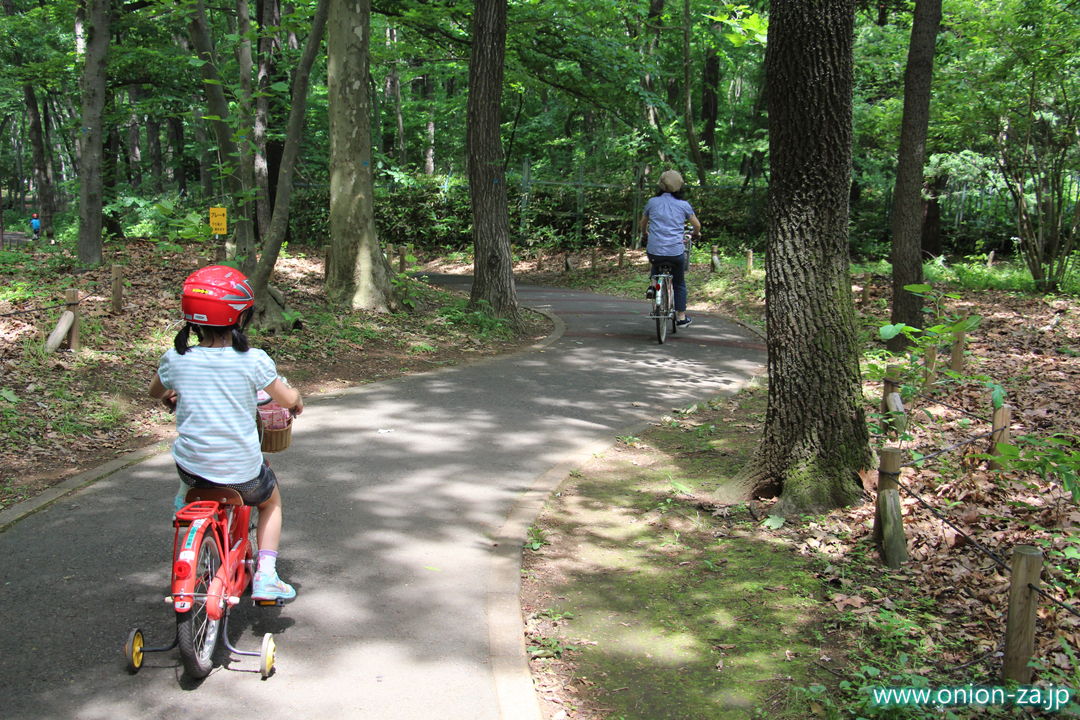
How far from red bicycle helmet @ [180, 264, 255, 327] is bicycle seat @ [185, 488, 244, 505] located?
0.78 m

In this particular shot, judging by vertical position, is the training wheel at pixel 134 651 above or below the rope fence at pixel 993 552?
below

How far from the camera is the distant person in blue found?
41.1 feet

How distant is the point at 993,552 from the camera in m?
5.13

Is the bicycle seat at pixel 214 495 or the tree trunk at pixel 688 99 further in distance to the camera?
the tree trunk at pixel 688 99

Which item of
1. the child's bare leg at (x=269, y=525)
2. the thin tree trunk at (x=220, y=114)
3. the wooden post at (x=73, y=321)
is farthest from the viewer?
the thin tree trunk at (x=220, y=114)

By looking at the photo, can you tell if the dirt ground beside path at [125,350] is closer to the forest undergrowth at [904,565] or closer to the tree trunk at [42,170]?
the forest undergrowth at [904,565]

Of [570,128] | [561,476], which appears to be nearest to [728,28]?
[561,476]

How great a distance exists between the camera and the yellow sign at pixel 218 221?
→ 11802 millimetres

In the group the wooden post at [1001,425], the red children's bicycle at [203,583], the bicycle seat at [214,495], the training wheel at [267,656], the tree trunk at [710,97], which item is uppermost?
the tree trunk at [710,97]

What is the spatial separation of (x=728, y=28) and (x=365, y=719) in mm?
8146

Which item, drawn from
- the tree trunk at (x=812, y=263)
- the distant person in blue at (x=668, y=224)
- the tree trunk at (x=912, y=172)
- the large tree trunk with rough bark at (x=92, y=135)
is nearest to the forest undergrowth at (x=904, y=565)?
the tree trunk at (x=812, y=263)

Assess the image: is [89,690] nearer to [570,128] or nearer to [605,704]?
[605,704]

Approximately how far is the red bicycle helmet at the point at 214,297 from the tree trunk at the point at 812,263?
3.74 meters

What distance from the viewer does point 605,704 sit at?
3838 mm
